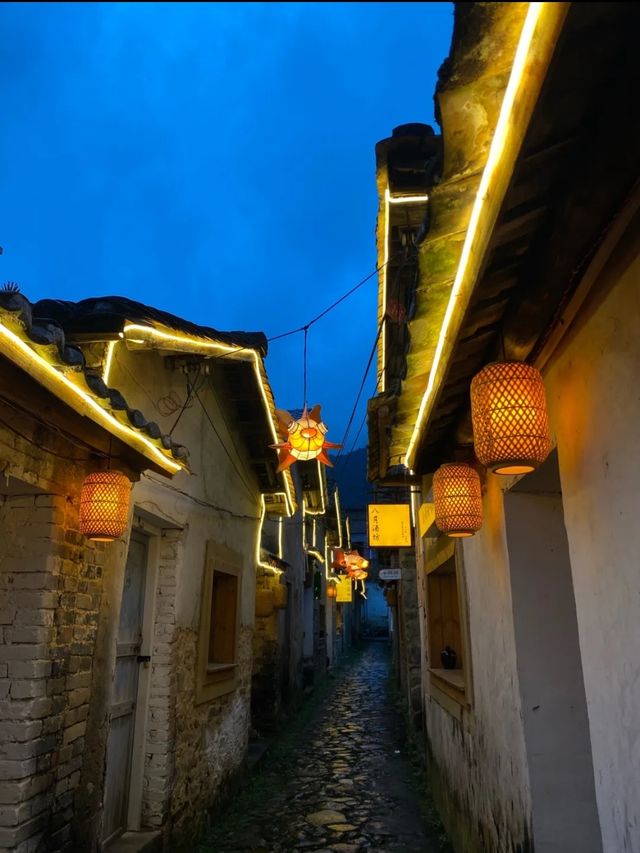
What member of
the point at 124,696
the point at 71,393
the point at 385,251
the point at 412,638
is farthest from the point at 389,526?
the point at 71,393

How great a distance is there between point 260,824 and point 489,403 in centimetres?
631

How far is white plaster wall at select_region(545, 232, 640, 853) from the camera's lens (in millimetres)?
2258

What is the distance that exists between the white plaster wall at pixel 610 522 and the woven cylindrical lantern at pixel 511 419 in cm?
18

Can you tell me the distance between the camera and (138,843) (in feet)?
16.9

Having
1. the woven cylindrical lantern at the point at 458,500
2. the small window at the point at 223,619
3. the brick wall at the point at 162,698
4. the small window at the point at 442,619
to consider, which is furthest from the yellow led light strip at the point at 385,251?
the brick wall at the point at 162,698

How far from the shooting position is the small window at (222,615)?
7.11 metres

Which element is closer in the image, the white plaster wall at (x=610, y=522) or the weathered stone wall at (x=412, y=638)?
the white plaster wall at (x=610, y=522)

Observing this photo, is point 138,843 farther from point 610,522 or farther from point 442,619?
point 610,522

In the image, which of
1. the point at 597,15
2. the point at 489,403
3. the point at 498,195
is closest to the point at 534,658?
the point at 489,403

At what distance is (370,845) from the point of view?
609cm

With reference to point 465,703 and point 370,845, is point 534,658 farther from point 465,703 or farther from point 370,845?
point 370,845

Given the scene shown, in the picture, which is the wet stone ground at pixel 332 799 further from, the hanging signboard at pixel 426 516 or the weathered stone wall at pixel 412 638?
the hanging signboard at pixel 426 516

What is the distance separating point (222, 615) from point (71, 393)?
5.24 m

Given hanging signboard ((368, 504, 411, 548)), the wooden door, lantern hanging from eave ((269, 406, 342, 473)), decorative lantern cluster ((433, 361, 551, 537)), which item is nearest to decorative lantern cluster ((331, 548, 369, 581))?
hanging signboard ((368, 504, 411, 548))
